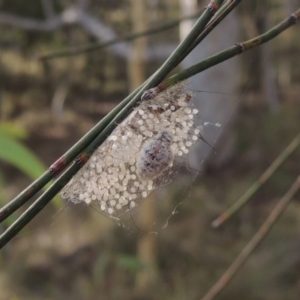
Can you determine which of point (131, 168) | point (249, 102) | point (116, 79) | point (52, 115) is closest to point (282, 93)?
point (249, 102)

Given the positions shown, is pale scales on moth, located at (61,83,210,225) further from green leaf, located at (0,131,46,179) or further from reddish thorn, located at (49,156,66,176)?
green leaf, located at (0,131,46,179)

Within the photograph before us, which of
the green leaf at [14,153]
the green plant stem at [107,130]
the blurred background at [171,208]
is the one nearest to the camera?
the green plant stem at [107,130]

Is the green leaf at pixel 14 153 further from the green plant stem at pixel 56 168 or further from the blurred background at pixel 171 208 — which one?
the green plant stem at pixel 56 168

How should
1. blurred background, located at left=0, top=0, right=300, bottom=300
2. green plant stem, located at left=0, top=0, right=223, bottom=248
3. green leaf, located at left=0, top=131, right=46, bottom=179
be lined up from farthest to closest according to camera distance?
1. blurred background, located at left=0, top=0, right=300, bottom=300
2. green leaf, located at left=0, top=131, right=46, bottom=179
3. green plant stem, located at left=0, top=0, right=223, bottom=248

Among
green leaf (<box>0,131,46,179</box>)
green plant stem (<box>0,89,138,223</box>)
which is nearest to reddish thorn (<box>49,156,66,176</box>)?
green plant stem (<box>0,89,138,223</box>)

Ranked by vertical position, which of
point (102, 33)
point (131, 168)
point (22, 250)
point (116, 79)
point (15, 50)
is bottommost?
point (22, 250)

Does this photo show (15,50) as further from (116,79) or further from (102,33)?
(102,33)

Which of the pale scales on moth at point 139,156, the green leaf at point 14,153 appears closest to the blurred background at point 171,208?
the green leaf at point 14,153
